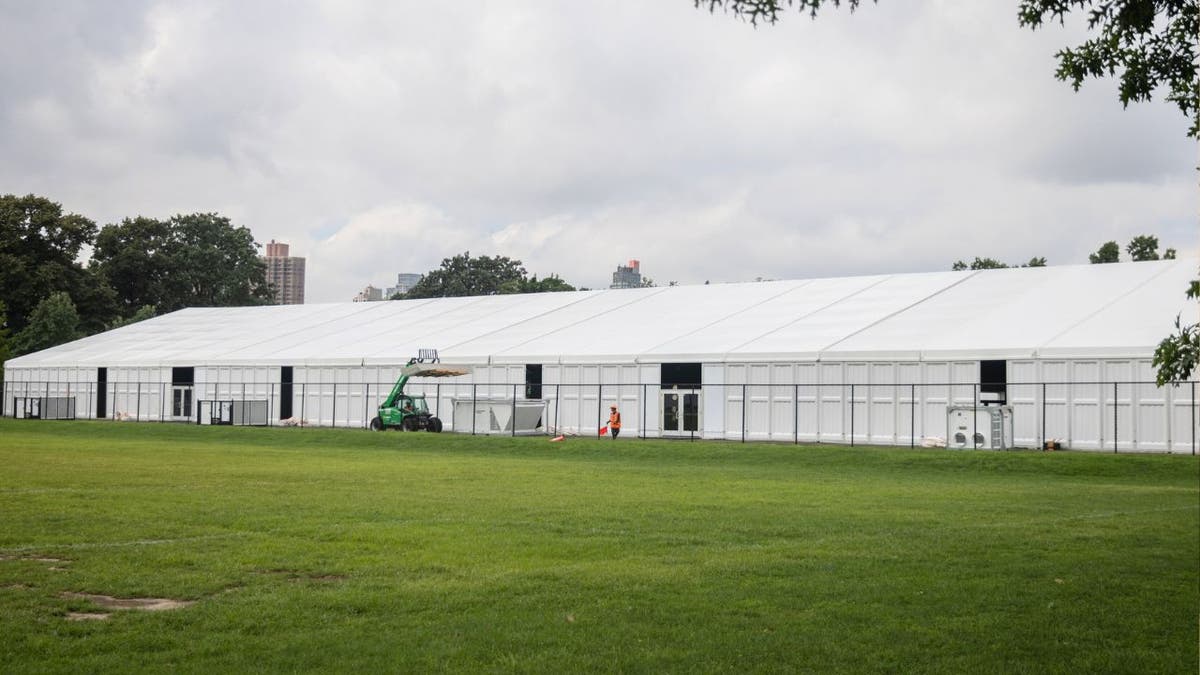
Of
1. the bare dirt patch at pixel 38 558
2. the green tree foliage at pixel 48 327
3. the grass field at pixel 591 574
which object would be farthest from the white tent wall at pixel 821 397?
the green tree foliage at pixel 48 327

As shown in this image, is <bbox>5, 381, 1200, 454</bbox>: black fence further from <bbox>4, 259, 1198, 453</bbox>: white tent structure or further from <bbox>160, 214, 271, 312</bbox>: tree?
<bbox>160, 214, 271, 312</bbox>: tree

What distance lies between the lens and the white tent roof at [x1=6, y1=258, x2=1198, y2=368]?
129 ft

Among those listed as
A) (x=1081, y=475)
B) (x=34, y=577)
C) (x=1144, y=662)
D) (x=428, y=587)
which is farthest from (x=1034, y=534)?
(x=1081, y=475)

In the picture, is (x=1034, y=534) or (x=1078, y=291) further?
(x=1078, y=291)

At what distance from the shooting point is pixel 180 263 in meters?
110

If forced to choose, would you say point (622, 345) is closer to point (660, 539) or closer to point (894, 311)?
point (894, 311)

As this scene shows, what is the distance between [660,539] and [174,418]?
167 feet

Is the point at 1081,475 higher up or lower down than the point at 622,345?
lower down

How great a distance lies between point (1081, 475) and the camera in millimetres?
30375

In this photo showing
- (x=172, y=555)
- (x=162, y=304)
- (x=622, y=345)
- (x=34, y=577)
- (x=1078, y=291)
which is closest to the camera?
(x=34, y=577)

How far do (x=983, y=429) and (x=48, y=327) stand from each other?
223ft

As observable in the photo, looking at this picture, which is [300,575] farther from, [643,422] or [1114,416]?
[643,422]

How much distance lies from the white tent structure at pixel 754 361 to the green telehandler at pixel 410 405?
146cm

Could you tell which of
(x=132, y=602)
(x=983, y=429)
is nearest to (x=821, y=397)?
(x=983, y=429)
